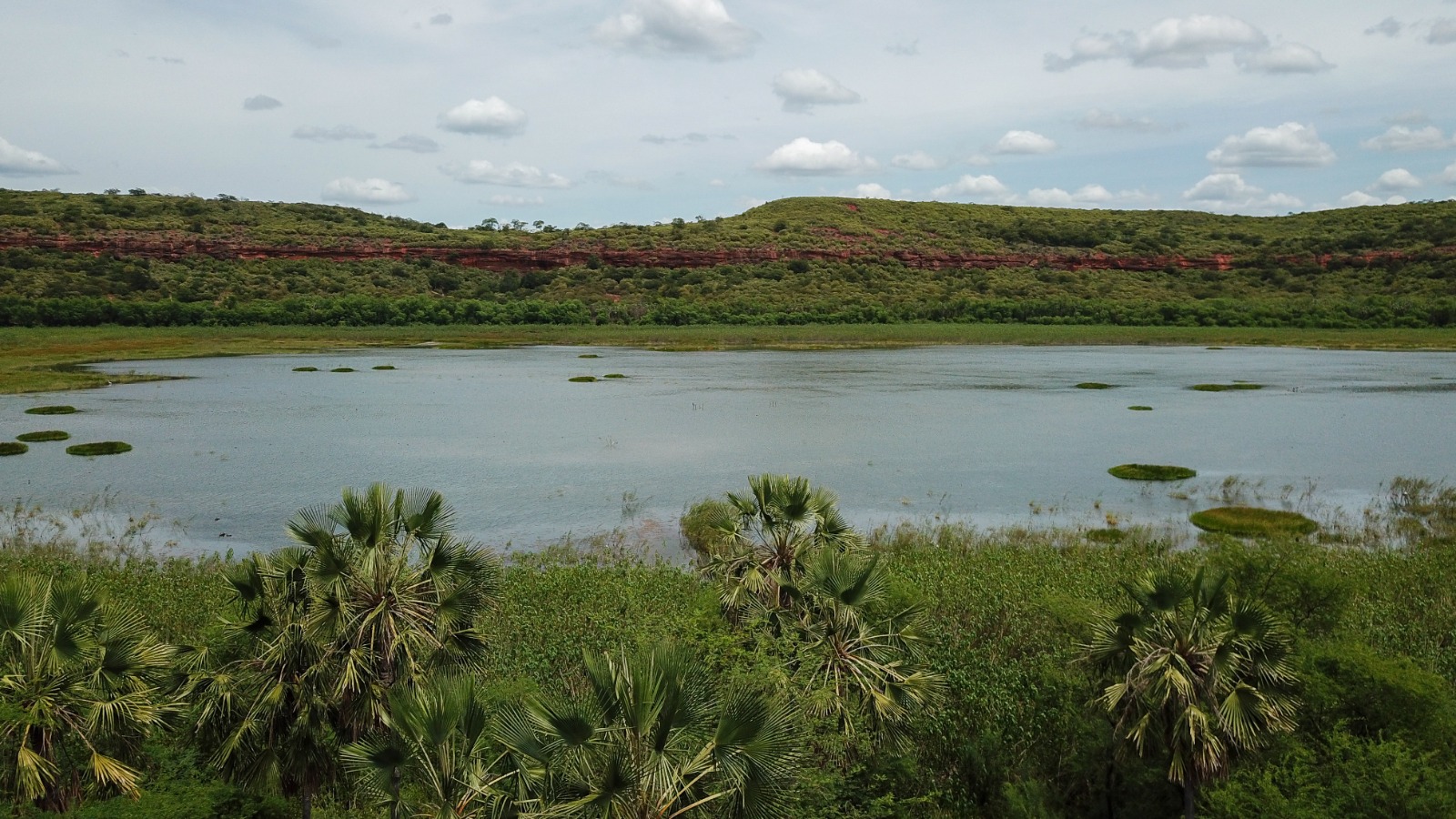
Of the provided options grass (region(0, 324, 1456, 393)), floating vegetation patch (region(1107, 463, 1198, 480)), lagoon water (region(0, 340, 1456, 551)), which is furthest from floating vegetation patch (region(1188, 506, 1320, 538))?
grass (region(0, 324, 1456, 393))

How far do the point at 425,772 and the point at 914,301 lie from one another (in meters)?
110

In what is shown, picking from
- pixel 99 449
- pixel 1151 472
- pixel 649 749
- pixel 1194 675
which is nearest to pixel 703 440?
pixel 1151 472

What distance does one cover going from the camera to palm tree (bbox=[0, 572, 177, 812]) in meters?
10.1

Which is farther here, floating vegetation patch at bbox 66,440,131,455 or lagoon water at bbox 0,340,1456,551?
floating vegetation patch at bbox 66,440,131,455

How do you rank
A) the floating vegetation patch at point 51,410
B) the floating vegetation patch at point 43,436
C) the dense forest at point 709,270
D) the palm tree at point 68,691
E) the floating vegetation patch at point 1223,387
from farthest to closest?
1. the dense forest at point 709,270
2. the floating vegetation patch at point 1223,387
3. the floating vegetation patch at point 51,410
4. the floating vegetation patch at point 43,436
5. the palm tree at point 68,691

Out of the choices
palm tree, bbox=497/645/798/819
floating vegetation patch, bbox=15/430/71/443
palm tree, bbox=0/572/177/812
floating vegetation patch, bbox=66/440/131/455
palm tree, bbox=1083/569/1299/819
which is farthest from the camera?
floating vegetation patch, bbox=15/430/71/443

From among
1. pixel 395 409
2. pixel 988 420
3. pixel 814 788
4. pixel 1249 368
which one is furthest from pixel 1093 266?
pixel 814 788

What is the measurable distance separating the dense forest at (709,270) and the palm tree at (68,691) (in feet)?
293

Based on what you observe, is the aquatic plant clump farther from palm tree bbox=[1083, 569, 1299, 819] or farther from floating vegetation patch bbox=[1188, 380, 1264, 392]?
palm tree bbox=[1083, 569, 1299, 819]

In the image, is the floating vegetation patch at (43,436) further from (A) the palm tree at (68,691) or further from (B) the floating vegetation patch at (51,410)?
(A) the palm tree at (68,691)

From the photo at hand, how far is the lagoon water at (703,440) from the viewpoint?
98.2 ft

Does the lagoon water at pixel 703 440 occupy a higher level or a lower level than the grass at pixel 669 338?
lower

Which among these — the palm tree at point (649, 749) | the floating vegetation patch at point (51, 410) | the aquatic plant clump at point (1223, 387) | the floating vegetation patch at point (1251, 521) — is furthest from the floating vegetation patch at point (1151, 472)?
the floating vegetation patch at point (51, 410)

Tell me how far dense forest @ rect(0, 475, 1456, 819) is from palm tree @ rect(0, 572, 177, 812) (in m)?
0.03
